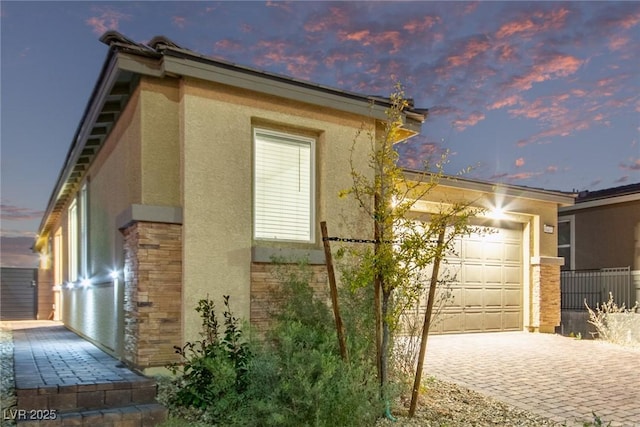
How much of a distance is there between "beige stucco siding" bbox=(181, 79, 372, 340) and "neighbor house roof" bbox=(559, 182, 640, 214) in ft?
38.4

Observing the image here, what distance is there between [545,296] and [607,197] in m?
4.49

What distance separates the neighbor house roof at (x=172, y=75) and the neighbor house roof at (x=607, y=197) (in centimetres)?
916

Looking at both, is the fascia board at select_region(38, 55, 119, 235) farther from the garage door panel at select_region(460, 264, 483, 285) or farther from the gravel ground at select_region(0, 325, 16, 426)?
the garage door panel at select_region(460, 264, 483, 285)

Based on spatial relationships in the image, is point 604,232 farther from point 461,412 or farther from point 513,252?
point 461,412

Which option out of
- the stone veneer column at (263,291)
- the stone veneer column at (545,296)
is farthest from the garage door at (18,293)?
the stone veneer column at (545,296)

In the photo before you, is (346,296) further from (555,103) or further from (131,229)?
(555,103)

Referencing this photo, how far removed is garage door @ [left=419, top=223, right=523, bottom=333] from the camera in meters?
11.6

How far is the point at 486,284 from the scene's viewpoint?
12211 millimetres

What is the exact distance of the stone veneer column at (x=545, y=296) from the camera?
41.3 ft

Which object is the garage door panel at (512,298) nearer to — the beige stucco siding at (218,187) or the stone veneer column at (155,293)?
the beige stucco siding at (218,187)

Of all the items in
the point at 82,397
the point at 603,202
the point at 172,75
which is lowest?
the point at 82,397

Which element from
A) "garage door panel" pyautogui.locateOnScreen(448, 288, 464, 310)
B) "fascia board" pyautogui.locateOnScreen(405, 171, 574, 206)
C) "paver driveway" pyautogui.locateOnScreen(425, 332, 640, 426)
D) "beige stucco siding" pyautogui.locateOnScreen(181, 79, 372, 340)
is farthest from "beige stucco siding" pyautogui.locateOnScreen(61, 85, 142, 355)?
"garage door panel" pyautogui.locateOnScreen(448, 288, 464, 310)

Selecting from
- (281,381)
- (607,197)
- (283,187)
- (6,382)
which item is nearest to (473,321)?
(607,197)

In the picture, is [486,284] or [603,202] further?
[603,202]
